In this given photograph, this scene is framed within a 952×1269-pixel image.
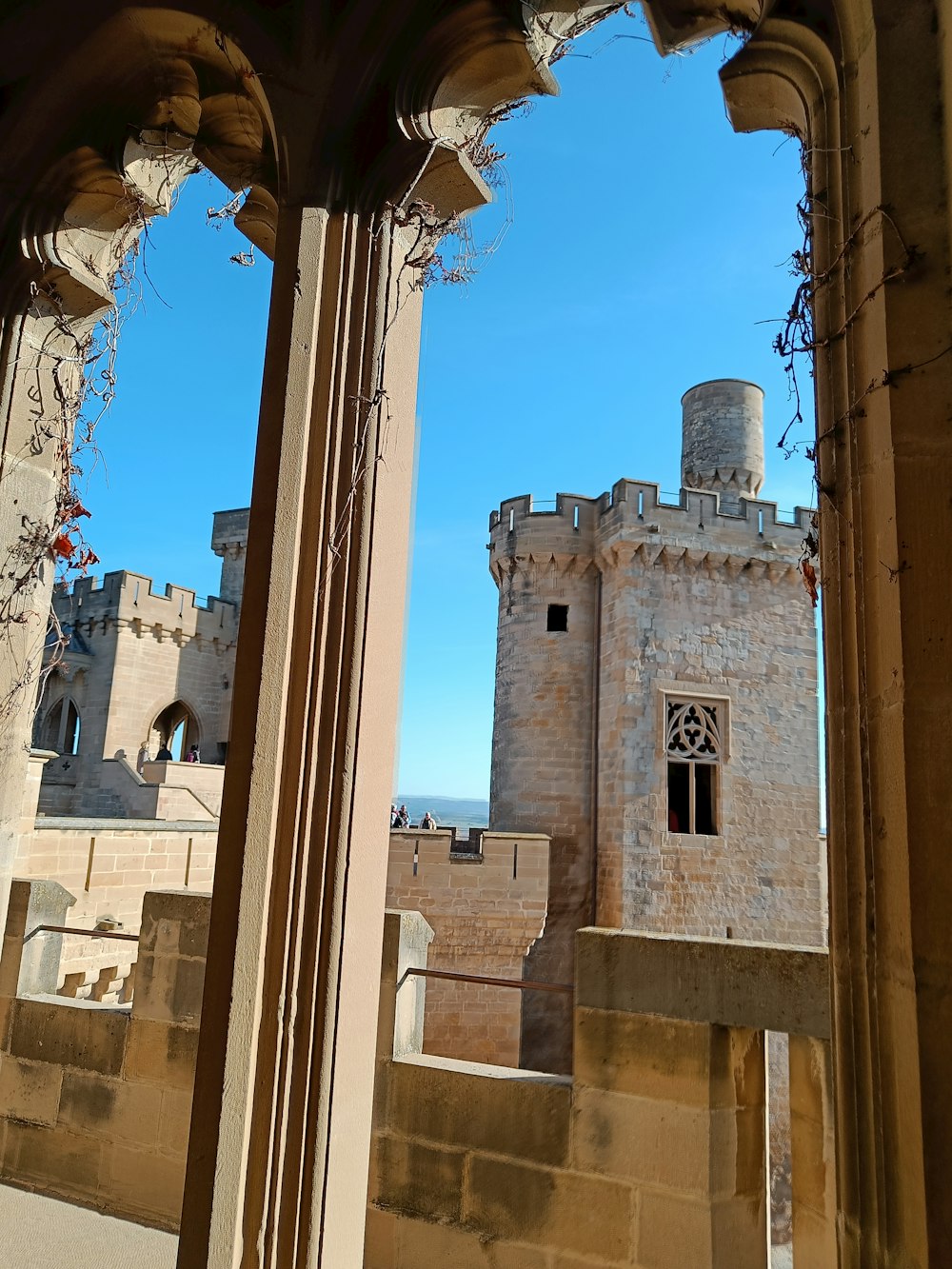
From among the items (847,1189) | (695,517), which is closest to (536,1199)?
(847,1189)

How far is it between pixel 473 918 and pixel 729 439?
9493 millimetres

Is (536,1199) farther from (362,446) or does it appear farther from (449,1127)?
(362,446)

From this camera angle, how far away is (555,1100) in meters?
2.38

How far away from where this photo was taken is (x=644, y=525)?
12727mm

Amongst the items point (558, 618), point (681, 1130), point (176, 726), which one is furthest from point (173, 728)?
point (681, 1130)

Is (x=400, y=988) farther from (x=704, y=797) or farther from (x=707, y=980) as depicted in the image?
(x=704, y=797)

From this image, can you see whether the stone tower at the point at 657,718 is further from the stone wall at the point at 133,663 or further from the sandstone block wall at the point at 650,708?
the stone wall at the point at 133,663

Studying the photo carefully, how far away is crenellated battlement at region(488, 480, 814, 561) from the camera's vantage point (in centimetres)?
1280

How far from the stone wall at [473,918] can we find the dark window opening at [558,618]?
12.1 ft

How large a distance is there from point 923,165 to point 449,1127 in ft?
8.40

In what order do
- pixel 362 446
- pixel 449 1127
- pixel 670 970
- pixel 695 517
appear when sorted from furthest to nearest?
pixel 695 517 < pixel 449 1127 < pixel 670 970 < pixel 362 446

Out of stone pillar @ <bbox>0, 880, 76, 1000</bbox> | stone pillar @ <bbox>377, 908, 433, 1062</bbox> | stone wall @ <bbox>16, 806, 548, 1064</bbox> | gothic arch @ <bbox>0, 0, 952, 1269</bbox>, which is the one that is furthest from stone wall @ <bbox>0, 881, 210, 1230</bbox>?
stone wall @ <bbox>16, 806, 548, 1064</bbox>

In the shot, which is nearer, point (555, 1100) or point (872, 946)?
point (872, 946)

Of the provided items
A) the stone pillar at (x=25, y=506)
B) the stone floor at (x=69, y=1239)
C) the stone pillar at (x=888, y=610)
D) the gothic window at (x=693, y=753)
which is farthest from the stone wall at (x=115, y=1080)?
the gothic window at (x=693, y=753)
